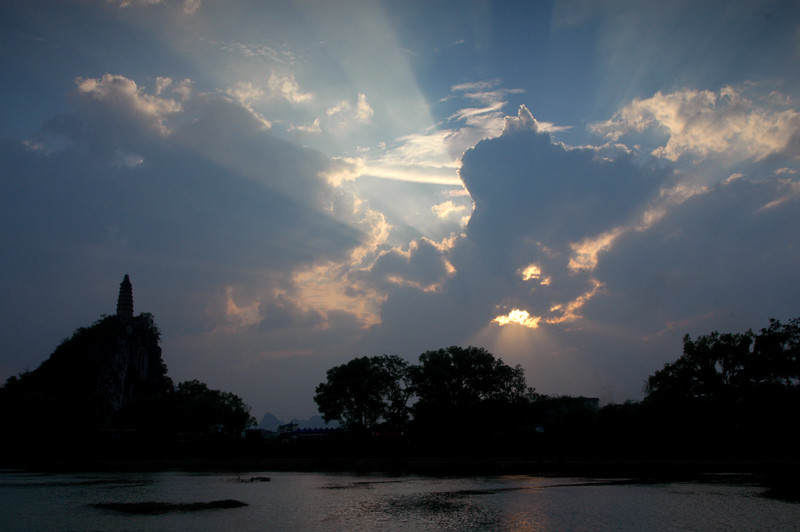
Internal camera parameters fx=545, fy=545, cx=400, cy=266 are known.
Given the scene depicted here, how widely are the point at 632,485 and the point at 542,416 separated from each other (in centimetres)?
7524

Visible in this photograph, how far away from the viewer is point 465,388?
3521 inches

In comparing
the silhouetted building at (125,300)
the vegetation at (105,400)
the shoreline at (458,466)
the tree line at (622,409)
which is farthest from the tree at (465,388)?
the silhouetted building at (125,300)

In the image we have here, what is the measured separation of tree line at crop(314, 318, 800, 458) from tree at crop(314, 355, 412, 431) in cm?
18

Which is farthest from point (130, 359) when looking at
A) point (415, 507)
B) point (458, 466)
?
point (415, 507)

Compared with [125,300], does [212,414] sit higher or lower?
lower

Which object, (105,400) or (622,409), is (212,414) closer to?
(105,400)

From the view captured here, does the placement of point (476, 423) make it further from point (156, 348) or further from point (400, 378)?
point (156, 348)

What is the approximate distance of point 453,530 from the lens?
79.0 feet

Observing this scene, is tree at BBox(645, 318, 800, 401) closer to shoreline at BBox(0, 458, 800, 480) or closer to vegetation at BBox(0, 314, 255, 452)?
shoreline at BBox(0, 458, 800, 480)

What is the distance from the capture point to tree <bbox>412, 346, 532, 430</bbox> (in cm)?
8688

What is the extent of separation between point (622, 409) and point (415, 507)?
162 feet

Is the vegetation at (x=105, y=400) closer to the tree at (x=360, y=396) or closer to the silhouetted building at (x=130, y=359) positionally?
the silhouetted building at (x=130, y=359)

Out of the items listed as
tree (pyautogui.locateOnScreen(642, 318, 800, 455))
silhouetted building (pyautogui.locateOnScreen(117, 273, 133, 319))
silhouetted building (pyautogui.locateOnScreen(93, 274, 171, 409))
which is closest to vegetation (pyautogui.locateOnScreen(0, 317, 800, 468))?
tree (pyautogui.locateOnScreen(642, 318, 800, 455))

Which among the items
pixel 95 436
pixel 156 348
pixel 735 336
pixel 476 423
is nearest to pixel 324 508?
pixel 476 423
